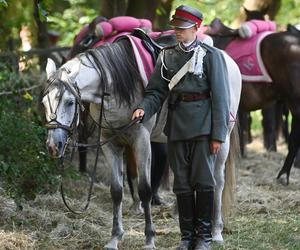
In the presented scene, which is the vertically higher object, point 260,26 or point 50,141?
point 50,141

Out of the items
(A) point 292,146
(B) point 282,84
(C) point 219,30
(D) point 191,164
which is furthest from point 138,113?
(C) point 219,30

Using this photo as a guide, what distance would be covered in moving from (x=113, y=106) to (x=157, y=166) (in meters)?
2.11

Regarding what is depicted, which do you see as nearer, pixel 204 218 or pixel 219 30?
pixel 204 218

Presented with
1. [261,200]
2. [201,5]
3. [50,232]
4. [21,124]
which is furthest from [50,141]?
[201,5]

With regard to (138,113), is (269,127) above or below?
below

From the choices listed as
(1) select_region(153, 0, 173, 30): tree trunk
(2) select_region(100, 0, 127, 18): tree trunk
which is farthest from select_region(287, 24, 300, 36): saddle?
(1) select_region(153, 0, 173, 30): tree trunk

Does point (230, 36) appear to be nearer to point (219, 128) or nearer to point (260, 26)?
point (260, 26)

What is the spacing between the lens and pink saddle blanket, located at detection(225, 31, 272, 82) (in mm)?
8727

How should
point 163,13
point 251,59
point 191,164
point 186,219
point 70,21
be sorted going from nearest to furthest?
point 191,164, point 186,219, point 251,59, point 163,13, point 70,21

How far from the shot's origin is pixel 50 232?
19.9ft

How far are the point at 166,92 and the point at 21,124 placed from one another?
7.43 ft

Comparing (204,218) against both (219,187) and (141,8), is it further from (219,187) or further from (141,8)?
(141,8)

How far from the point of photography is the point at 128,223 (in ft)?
22.1

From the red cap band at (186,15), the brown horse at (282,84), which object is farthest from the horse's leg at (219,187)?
the brown horse at (282,84)
